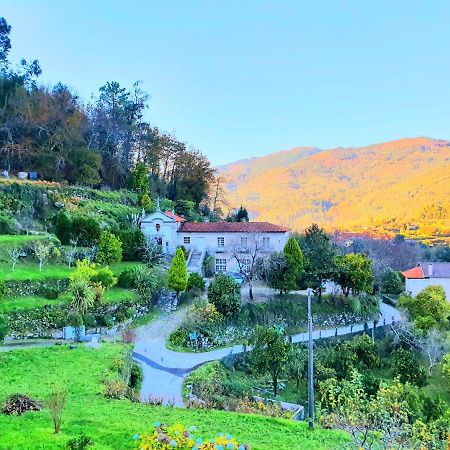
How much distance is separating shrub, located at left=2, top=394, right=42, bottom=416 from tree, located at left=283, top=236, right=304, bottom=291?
18.9m

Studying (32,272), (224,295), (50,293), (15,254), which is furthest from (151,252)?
(50,293)

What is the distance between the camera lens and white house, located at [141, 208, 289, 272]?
3300 centimetres

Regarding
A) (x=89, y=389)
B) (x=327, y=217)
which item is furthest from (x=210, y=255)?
(x=327, y=217)

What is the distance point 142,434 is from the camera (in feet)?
29.9

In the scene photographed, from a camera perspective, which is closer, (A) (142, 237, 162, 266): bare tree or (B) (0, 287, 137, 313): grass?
(B) (0, 287, 137, 313): grass

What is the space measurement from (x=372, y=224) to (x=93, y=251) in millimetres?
91123

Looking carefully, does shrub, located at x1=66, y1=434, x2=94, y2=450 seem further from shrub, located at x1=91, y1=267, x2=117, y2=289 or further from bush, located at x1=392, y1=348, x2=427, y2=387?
bush, located at x1=392, y1=348, x2=427, y2=387

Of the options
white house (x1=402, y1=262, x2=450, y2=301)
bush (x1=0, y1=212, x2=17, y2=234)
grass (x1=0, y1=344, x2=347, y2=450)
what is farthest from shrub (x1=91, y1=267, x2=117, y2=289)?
white house (x1=402, y1=262, x2=450, y2=301)

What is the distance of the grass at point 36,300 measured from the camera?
20650 mm

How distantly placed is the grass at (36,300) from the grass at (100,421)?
5.91 meters

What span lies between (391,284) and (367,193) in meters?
114

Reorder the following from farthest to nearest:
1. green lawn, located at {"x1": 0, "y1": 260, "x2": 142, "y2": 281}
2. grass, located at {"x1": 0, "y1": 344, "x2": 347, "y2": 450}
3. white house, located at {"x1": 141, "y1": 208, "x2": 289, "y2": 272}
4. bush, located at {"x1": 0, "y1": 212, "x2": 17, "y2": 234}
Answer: white house, located at {"x1": 141, "y1": 208, "x2": 289, "y2": 272}
bush, located at {"x1": 0, "y1": 212, "x2": 17, "y2": 234}
green lawn, located at {"x1": 0, "y1": 260, "x2": 142, "y2": 281}
grass, located at {"x1": 0, "y1": 344, "x2": 347, "y2": 450}

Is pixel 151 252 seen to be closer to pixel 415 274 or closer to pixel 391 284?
pixel 391 284

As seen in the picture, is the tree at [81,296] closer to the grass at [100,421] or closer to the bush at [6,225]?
the grass at [100,421]
